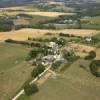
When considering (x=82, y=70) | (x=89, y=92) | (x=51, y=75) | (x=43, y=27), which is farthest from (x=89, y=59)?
(x=43, y=27)

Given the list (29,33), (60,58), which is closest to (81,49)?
(60,58)

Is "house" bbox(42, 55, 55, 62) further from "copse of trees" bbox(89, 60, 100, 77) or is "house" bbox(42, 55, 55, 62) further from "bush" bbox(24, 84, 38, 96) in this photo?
"bush" bbox(24, 84, 38, 96)

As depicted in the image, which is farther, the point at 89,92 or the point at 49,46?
the point at 49,46

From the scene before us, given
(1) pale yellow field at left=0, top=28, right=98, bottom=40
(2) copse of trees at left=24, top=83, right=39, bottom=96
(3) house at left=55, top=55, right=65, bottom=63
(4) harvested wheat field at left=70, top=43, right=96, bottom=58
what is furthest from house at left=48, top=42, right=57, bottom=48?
(2) copse of trees at left=24, top=83, right=39, bottom=96

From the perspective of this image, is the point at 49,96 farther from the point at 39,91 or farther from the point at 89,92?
the point at 89,92

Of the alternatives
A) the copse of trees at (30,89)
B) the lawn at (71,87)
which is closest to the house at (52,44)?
the lawn at (71,87)

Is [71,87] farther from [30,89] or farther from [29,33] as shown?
[29,33]

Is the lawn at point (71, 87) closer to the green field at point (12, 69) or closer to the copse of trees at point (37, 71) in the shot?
the copse of trees at point (37, 71)
